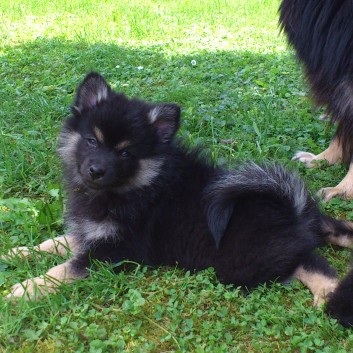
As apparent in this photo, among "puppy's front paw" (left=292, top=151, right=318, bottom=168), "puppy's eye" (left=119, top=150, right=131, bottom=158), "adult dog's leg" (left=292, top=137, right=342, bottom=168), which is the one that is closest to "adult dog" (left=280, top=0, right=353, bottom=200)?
"adult dog's leg" (left=292, top=137, right=342, bottom=168)

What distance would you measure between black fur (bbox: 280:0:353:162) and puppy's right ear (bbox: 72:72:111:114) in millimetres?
1215

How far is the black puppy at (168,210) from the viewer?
2.63 meters

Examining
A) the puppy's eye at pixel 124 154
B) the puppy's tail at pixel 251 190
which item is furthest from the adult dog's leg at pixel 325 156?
the puppy's eye at pixel 124 154

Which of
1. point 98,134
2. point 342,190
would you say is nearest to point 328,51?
point 342,190

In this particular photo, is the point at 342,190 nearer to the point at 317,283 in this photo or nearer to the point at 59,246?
the point at 317,283

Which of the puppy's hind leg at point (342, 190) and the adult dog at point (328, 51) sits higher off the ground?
the adult dog at point (328, 51)

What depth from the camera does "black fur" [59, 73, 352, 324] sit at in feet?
8.66

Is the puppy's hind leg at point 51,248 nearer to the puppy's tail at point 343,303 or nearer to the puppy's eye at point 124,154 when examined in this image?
the puppy's eye at point 124,154

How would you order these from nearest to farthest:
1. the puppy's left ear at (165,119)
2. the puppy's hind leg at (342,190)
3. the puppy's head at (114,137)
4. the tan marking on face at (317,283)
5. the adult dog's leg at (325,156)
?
1. the tan marking on face at (317,283)
2. the puppy's head at (114,137)
3. the puppy's left ear at (165,119)
4. the puppy's hind leg at (342,190)
5. the adult dog's leg at (325,156)

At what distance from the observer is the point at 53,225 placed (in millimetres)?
3223

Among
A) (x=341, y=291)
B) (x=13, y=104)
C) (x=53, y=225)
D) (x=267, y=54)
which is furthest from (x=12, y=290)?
(x=267, y=54)

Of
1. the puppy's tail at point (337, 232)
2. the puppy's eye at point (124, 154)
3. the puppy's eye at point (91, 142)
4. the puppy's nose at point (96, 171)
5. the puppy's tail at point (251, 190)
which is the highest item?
the puppy's eye at point (91, 142)

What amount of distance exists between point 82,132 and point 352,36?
1.59 meters

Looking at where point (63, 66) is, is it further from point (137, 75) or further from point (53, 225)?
point (53, 225)
